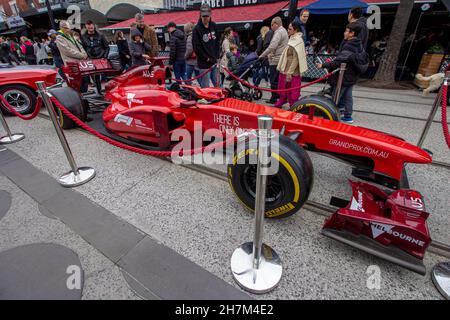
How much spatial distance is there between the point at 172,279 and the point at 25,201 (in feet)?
6.83

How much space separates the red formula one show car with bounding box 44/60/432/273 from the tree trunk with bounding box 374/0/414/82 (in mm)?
7643

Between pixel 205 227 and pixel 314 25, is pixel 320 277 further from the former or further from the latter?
pixel 314 25

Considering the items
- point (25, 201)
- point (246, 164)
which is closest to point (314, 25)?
point (246, 164)

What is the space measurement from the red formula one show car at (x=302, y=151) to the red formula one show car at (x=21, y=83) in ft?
9.42

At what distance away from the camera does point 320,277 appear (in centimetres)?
171

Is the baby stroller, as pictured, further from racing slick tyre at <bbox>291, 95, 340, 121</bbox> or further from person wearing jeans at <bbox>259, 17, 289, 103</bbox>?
racing slick tyre at <bbox>291, 95, 340, 121</bbox>

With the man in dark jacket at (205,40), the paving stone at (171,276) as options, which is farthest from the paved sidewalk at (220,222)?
the man in dark jacket at (205,40)

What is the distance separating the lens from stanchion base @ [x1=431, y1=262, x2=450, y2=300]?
158 centimetres

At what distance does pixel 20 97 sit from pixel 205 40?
169 inches

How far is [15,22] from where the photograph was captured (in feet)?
82.7

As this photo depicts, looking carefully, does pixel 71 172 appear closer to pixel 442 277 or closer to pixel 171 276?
pixel 171 276

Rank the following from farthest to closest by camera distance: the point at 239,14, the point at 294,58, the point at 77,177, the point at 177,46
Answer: the point at 239,14, the point at 177,46, the point at 294,58, the point at 77,177
